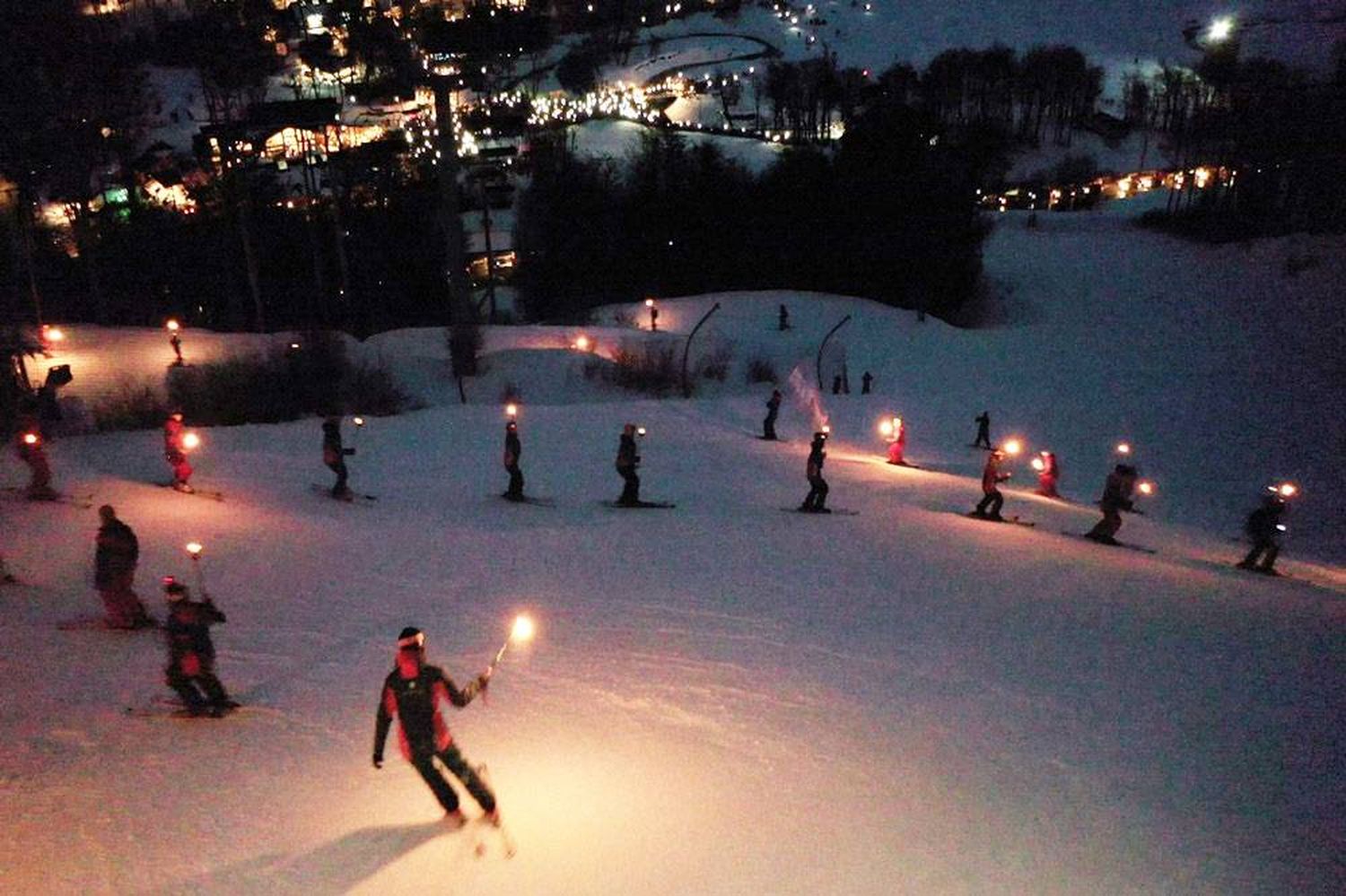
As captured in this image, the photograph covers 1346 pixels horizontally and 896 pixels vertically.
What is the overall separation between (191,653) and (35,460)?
8817 mm

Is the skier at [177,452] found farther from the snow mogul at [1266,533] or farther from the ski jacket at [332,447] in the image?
the snow mogul at [1266,533]

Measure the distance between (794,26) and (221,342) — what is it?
10578 centimetres

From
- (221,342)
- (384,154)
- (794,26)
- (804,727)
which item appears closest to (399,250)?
(384,154)

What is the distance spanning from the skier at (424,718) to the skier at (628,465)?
912cm

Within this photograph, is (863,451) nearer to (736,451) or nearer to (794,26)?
(736,451)

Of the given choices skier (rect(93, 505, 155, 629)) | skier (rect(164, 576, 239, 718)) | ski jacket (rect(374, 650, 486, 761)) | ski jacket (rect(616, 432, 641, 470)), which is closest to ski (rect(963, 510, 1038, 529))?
ski jacket (rect(616, 432, 641, 470))

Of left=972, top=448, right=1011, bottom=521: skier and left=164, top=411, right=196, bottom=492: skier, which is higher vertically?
left=164, top=411, right=196, bottom=492: skier

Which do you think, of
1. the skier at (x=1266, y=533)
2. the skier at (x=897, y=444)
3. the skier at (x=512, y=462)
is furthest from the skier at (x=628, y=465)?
the skier at (x=1266, y=533)

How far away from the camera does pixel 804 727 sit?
851cm

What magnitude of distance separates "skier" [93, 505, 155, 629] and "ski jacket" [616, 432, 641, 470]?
7870 mm

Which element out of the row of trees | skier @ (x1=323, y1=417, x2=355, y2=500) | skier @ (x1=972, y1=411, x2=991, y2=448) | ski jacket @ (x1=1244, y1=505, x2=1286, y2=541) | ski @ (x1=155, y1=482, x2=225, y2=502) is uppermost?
the row of trees

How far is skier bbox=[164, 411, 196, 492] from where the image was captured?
15.3 m

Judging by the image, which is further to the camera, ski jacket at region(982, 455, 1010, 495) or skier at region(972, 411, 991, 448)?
skier at region(972, 411, 991, 448)

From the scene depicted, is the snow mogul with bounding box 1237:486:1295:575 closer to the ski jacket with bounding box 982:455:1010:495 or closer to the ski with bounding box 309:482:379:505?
the ski jacket with bounding box 982:455:1010:495
